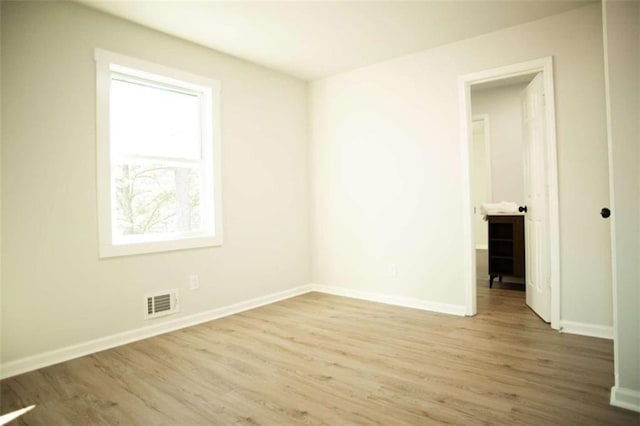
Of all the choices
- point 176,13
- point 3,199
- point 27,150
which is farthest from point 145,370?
point 176,13

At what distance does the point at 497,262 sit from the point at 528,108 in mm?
1990

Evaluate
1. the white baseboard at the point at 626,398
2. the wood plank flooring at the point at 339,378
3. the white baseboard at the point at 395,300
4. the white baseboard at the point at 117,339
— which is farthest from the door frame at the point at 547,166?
the white baseboard at the point at 117,339

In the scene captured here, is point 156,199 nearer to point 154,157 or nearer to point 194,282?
point 154,157

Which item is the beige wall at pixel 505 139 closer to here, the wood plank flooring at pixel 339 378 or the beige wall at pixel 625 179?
the wood plank flooring at pixel 339 378

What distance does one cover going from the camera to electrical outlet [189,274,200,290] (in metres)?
3.47

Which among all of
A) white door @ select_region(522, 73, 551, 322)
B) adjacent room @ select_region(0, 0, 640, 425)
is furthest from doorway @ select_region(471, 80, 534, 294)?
white door @ select_region(522, 73, 551, 322)

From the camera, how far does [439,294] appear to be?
3.72m

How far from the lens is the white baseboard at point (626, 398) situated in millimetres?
1854

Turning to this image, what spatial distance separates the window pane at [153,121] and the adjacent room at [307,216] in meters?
0.02

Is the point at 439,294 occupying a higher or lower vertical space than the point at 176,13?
lower

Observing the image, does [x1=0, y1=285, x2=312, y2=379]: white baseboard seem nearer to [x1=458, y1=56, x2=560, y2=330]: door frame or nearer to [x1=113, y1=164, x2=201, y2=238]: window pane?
[x1=113, y1=164, x2=201, y2=238]: window pane

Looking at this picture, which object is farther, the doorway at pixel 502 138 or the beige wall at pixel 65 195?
the doorway at pixel 502 138

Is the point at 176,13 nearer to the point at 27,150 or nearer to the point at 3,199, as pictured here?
the point at 27,150

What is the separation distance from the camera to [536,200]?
3.46 m
